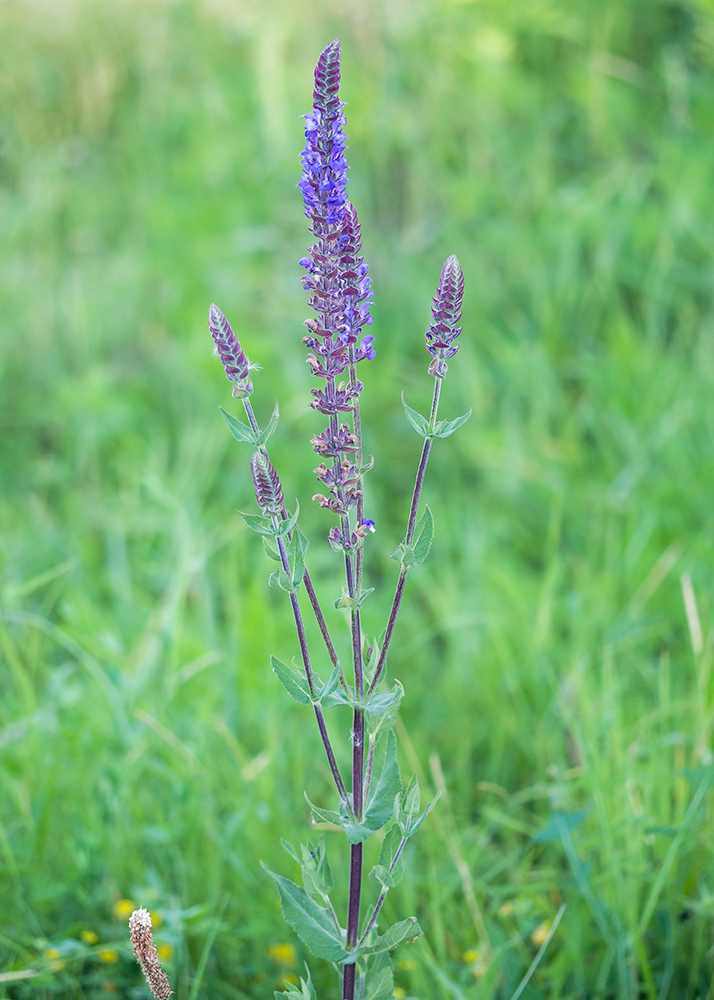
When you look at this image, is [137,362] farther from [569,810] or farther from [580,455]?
[569,810]

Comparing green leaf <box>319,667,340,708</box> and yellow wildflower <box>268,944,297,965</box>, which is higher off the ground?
green leaf <box>319,667,340,708</box>

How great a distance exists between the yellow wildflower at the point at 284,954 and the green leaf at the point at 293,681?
802 mm

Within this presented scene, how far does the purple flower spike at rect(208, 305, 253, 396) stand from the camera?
1.06 m

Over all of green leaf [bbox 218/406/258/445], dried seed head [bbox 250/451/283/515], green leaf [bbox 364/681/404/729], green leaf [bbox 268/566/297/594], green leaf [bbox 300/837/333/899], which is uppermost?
green leaf [bbox 218/406/258/445]

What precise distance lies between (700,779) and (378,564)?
1.53 m

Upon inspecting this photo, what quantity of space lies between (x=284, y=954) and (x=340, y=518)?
1.00 metres

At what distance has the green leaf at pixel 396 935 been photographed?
1176mm

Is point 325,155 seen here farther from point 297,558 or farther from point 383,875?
point 383,875

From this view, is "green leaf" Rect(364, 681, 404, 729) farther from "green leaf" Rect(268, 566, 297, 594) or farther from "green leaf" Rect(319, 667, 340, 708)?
"green leaf" Rect(268, 566, 297, 594)

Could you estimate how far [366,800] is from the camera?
1.24 metres

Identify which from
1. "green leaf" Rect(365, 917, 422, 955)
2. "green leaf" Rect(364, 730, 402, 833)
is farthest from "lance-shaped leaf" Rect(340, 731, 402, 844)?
"green leaf" Rect(365, 917, 422, 955)

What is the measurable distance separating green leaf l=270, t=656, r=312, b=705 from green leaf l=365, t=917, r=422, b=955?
0.31 metres

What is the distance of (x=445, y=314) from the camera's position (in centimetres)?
109

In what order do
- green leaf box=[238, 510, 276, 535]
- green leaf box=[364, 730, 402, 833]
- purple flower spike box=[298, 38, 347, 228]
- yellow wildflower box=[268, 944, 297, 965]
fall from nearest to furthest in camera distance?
1. purple flower spike box=[298, 38, 347, 228]
2. green leaf box=[238, 510, 276, 535]
3. green leaf box=[364, 730, 402, 833]
4. yellow wildflower box=[268, 944, 297, 965]
